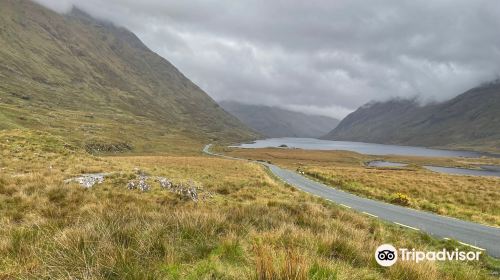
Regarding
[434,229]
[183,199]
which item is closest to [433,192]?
[434,229]

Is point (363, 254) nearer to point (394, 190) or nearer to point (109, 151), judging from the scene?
point (394, 190)

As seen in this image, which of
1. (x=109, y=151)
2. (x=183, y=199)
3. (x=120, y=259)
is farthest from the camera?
(x=109, y=151)

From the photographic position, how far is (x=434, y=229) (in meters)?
17.5

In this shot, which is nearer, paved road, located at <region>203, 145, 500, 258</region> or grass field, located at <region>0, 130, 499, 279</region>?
grass field, located at <region>0, 130, 499, 279</region>

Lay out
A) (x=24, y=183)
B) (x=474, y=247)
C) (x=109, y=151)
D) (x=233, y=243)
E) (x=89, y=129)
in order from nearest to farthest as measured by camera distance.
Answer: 1. (x=233, y=243)
2. (x=474, y=247)
3. (x=24, y=183)
4. (x=109, y=151)
5. (x=89, y=129)

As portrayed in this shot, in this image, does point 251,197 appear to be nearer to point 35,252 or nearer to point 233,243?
point 233,243

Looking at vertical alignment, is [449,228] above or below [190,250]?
below

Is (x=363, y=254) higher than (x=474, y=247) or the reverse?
higher

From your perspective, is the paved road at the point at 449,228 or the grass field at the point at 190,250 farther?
the paved road at the point at 449,228

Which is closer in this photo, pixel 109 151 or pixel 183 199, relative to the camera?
pixel 183 199

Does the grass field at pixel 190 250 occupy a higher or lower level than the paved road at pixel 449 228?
higher

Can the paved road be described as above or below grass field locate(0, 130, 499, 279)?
below

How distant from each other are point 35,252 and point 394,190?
128 ft

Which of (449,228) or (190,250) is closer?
(190,250)
